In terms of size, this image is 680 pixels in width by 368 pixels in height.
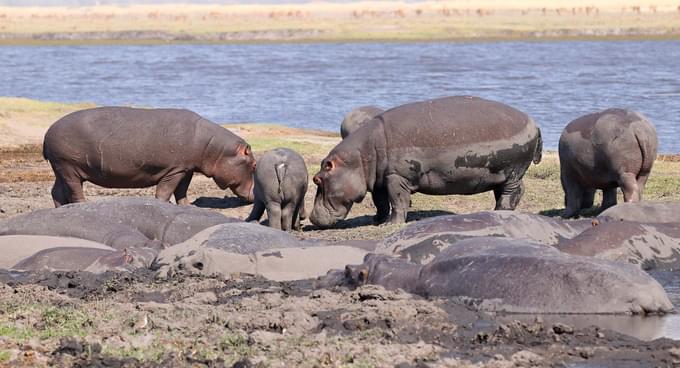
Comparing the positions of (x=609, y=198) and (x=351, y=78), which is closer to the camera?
(x=609, y=198)

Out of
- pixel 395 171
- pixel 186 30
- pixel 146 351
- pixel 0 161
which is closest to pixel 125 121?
pixel 395 171

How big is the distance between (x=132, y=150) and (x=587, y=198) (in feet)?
17.0

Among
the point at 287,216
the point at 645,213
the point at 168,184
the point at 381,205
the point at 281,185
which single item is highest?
the point at 645,213

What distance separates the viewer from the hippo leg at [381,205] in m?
13.9

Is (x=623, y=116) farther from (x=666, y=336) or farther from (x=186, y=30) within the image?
(x=186, y=30)

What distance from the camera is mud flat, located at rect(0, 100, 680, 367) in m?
7.07

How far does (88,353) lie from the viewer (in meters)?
7.08

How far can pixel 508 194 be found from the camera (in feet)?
45.0

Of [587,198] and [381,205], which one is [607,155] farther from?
[381,205]

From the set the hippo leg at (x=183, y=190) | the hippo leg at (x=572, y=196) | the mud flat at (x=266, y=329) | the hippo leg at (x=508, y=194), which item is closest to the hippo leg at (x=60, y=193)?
the hippo leg at (x=183, y=190)

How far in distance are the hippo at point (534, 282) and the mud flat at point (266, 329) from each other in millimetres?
138

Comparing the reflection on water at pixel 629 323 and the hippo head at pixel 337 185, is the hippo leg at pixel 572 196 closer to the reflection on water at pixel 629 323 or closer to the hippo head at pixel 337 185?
the hippo head at pixel 337 185

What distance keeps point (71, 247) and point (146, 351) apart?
347 centimetres

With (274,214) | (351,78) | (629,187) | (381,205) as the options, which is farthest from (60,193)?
(351,78)
